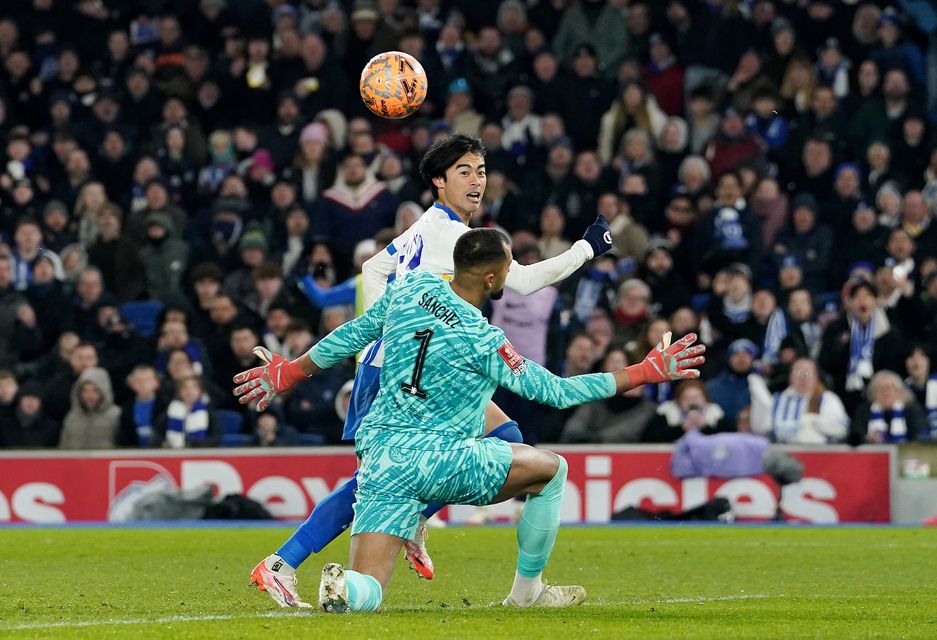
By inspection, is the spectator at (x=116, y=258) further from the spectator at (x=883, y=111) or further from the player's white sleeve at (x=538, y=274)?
the player's white sleeve at (x=538, y=274)

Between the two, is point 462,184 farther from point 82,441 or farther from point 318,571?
point 82,441

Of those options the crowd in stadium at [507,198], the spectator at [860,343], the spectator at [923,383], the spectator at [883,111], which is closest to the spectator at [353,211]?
the crowd in stadium at [507,198]

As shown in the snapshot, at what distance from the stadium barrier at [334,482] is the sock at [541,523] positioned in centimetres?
858

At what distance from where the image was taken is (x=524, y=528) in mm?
8297

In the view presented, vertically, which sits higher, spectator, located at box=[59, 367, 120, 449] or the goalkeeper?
the goalkeeper

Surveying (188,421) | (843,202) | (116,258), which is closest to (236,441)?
(188,421)

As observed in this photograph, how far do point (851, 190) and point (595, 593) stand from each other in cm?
1018

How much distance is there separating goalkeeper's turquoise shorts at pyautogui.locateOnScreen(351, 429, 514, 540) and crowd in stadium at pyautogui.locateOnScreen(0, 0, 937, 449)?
24.7ft

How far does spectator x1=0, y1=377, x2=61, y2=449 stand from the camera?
1791cm

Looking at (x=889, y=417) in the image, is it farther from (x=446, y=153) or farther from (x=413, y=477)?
(x=413, y=477)

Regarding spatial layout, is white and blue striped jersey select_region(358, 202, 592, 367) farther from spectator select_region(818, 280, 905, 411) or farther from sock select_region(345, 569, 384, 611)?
spectator select_region(818, 280, 905, 411)

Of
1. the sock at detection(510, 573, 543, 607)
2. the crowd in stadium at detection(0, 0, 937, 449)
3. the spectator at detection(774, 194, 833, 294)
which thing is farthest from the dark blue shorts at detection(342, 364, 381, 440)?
the spectator at detection(774, 194, 833, 294)

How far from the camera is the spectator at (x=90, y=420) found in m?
17.6

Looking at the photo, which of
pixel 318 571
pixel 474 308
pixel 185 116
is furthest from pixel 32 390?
pixel 474 308
